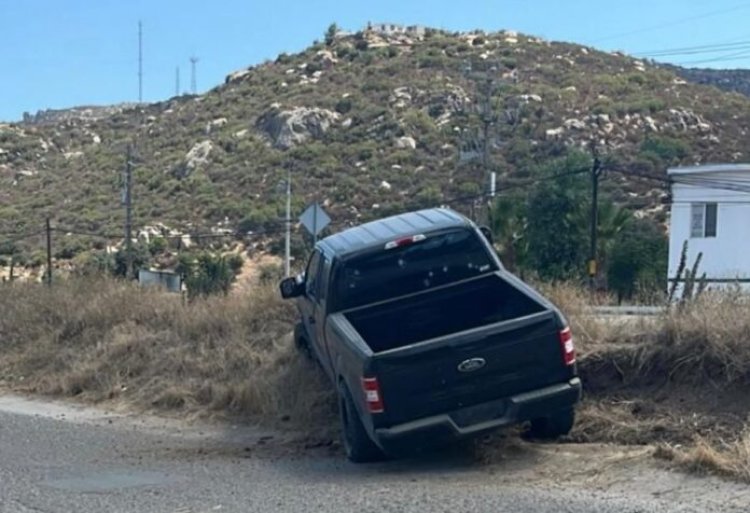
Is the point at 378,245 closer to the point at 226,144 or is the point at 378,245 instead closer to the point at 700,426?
the point at 700,426

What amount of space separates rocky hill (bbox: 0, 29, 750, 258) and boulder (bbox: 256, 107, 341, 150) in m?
0.11

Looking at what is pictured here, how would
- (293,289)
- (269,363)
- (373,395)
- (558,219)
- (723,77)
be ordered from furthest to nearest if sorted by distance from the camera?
(723,77) → (558,219) → (269,363) → (293,289) → (373,395)

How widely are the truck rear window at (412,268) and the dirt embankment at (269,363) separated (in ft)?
4.57

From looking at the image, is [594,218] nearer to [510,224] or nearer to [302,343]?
[510,224]

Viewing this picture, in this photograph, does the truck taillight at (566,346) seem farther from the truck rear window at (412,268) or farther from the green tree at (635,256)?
the green tree at (635,256)

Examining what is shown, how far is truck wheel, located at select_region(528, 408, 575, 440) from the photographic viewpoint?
1022 cm

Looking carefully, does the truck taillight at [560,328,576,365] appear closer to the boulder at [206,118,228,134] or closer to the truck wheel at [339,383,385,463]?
the truck wheel at [339,383,385,463]

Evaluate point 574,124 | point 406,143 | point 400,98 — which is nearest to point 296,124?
point 400,98

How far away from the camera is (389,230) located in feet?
38.6

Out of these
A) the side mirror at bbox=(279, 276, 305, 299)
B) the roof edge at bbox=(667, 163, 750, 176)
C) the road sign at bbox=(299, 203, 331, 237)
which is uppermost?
the roof edge at bbox=(667, 163, 750, 176)

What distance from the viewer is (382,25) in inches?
3612

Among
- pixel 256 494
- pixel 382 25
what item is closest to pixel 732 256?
pixel 256 494

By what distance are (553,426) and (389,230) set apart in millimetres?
2729

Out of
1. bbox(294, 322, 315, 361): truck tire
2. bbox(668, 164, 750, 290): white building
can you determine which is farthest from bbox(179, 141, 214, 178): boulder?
bbox(294, 322, 315, 361): truck tire
